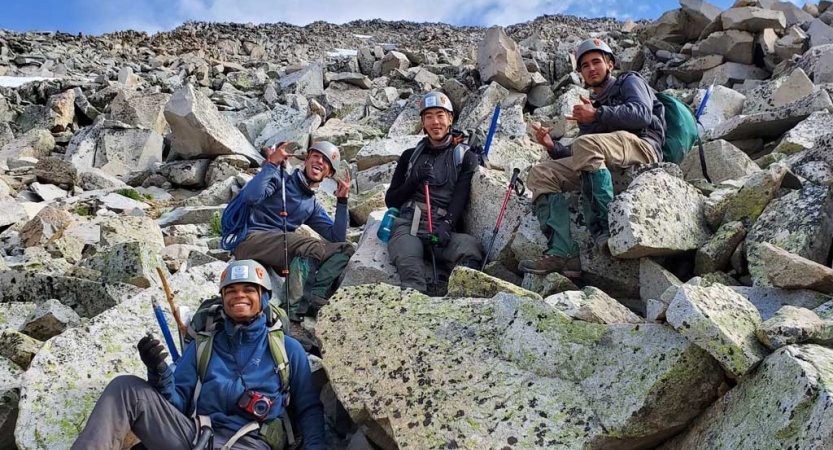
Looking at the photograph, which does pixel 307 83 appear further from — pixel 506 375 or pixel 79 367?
pixel 506 375

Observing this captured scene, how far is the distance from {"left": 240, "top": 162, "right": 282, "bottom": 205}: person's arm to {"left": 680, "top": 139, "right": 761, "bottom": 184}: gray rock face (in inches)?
226

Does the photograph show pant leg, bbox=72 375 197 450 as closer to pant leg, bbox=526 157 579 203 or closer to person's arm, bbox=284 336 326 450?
person's arm, bbox=284 336 326 450

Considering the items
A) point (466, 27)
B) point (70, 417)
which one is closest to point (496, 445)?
point (70, 417)

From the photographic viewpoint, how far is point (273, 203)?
8664 millimetres

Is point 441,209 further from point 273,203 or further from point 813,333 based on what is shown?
point 813,333

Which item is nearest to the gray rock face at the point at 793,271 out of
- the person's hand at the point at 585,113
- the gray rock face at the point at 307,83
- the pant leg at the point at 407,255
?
the person's hand at the point at 585,113

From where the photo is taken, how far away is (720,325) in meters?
4.07

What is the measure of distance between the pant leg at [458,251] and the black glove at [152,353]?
4.02m

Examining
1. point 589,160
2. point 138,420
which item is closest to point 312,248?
point 589,160

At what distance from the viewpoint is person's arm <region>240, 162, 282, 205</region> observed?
8.41 m

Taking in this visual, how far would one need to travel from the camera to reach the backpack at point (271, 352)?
5.20m

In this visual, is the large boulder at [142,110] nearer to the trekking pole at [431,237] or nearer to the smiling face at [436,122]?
the smiling face at [436,122]

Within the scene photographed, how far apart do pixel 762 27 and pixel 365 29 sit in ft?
171

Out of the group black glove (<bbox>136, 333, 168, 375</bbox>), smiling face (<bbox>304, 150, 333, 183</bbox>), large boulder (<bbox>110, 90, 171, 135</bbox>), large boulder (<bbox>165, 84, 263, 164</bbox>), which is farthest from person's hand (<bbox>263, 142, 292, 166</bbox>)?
large boulder (<bbox>110, 90, 171, 135</bbox>)
